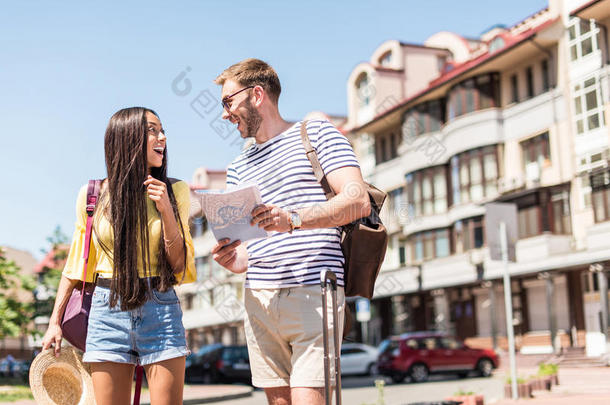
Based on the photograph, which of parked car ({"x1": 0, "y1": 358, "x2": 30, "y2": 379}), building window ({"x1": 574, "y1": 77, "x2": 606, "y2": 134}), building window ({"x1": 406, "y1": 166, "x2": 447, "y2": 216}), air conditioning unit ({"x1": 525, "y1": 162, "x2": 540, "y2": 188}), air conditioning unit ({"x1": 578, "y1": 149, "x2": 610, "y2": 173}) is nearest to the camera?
parked car ({"x1": 0, "y1": 358, "x2": 30, "y2": 379})

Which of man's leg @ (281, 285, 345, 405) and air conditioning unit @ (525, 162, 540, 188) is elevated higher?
air conditioning unit @ (525, 162, 540, 188)

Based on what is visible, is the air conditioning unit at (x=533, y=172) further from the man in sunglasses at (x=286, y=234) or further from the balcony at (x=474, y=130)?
the man in sunglasses at (x=286, y=234)

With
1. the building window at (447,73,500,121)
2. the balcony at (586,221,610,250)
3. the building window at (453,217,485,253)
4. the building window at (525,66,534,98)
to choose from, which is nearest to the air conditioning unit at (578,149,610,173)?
the balcony at (586,221,610,250)

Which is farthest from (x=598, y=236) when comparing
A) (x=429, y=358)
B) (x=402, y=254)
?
(x=402, y=254)

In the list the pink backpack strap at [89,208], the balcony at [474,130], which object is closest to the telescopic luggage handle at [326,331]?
the pink backpack strap at [89,208]

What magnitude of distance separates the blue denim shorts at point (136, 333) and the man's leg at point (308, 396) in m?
0.57

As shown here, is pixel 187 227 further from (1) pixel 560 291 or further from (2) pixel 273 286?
(1) pixel 560 291

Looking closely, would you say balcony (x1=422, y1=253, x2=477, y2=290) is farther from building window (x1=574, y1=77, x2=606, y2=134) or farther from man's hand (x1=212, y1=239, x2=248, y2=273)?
man's hand (x1=212, y1=239, x2=248, y2=273)

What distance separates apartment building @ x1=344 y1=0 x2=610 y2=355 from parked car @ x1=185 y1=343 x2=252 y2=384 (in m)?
12.0

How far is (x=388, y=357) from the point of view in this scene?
2786 cm

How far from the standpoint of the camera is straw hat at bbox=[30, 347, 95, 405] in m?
3.69

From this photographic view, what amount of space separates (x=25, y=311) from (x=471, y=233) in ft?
72.9

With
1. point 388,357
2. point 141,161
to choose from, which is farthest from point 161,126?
point 388,357

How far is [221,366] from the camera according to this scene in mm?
29062
